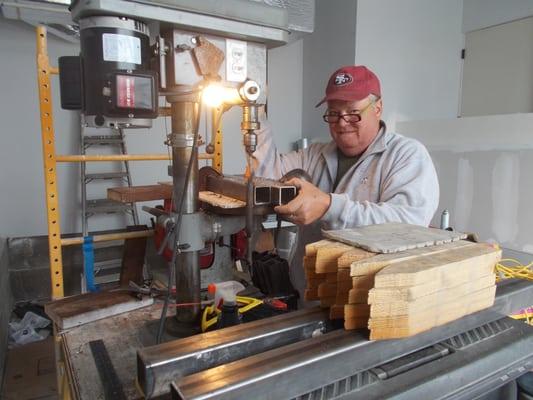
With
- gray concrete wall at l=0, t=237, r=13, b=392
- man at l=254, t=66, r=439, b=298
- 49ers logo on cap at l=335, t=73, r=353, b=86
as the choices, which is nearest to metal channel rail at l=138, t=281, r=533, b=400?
man at l=254, t=66, r=439, b=298

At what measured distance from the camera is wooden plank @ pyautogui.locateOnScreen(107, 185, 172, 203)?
1.42m

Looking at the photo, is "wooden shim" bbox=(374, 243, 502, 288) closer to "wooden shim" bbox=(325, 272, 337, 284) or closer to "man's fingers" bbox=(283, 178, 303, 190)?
"wooden shim" bbox=(325, 272, 337, 284)

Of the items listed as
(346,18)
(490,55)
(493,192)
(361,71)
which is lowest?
(493,192)

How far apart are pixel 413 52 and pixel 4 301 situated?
4.26 m

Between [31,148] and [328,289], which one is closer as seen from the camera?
[328,289]

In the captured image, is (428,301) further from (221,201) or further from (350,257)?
(221,201)

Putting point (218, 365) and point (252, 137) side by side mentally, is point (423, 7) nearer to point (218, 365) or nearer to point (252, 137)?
point (252, 137)

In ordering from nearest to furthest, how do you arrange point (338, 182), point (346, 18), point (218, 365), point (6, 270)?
point (218, 365) < point (338, 182) < point (6, 270) < point (346, 18)

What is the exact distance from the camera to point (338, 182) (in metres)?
1.41

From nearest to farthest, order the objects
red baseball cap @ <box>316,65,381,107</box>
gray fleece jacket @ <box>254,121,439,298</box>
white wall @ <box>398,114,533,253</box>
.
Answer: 1. gray fleece jacket @ <box>254,121,439,298</box>
2. red baseball cap @ <box>316,65,381,107</box>
3. white wall @ <box>398,114,533,253</box>

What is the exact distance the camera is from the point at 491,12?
4074 millimetres

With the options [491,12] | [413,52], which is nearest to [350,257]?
[413,52]

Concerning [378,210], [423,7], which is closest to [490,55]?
[423,7]

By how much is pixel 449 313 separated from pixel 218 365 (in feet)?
1.29
